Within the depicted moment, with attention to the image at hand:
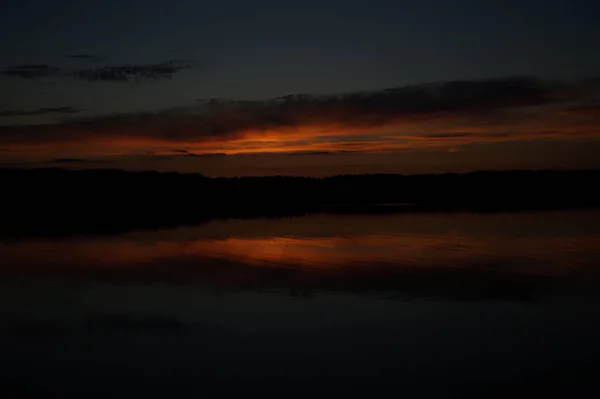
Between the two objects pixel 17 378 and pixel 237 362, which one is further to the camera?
pixel 237 362

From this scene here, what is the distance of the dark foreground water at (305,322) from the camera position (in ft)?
25.8

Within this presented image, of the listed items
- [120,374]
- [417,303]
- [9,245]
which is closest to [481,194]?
[9,245]

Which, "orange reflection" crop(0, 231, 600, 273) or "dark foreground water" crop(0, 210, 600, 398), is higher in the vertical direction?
"orange reflection" crop(0, 231, 600, 273)

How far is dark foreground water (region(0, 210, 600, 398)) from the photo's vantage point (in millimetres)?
7867

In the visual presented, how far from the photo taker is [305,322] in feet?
34.7

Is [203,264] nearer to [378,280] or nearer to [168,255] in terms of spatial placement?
[168,255]

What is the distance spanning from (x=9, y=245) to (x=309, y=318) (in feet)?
48.8

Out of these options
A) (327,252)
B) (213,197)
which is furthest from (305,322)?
(213,197)

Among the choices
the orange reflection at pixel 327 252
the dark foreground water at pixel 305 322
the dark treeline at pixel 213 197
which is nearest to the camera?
the dark foreground water at pixel 305 322

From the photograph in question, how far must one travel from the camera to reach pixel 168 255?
19.6 metres

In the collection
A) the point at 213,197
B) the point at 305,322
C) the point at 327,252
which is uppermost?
the point at 213,197

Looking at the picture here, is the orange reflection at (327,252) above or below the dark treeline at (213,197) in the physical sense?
below

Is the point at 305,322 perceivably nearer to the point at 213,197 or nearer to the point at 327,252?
the point at 327,252

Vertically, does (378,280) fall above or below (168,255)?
below
